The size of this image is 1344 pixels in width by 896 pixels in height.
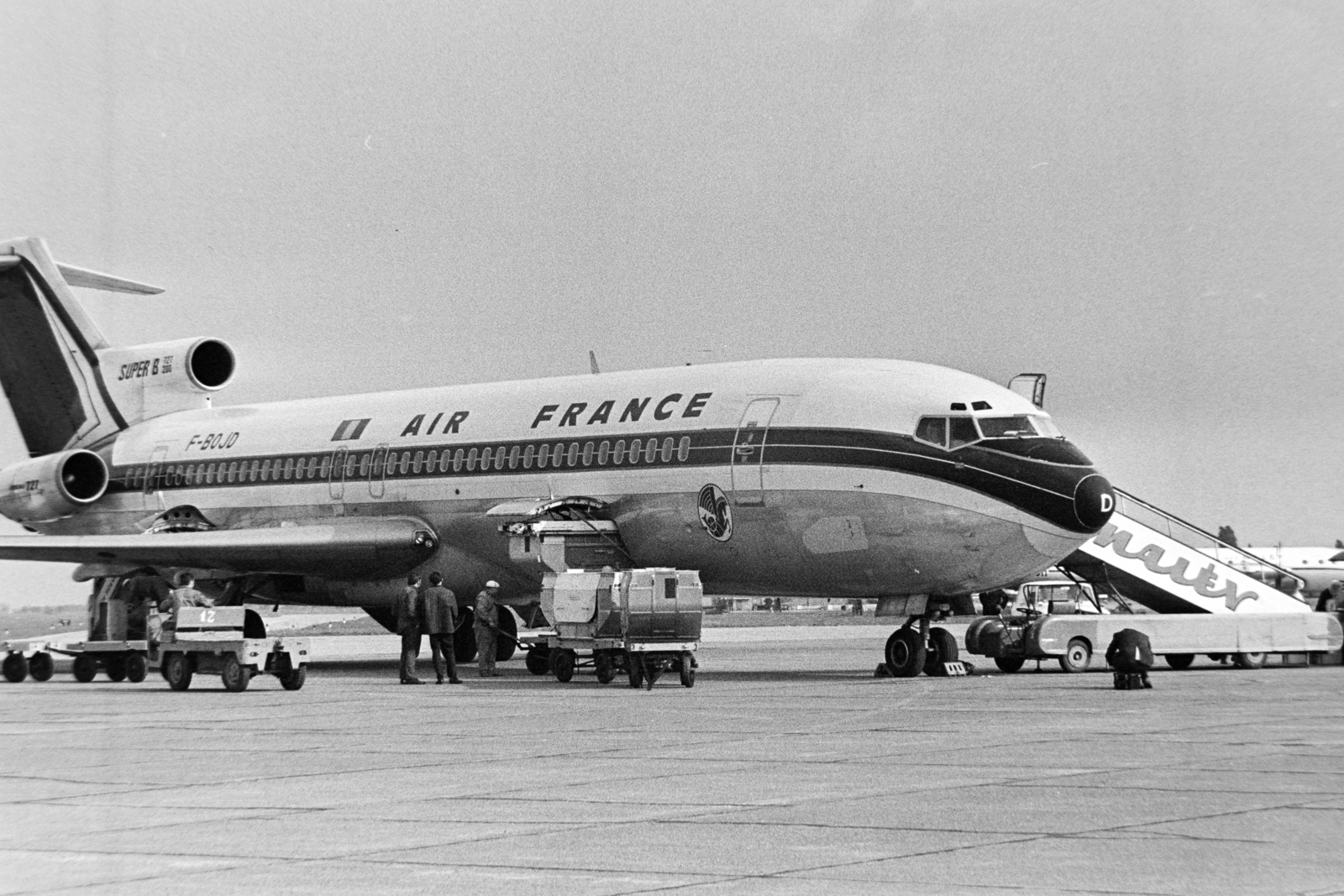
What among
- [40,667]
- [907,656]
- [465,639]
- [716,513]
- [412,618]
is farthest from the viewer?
[465,639]

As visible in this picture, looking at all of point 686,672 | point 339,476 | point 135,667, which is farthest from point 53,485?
point 686,672

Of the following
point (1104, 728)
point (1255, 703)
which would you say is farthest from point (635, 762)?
point (1255, 703)

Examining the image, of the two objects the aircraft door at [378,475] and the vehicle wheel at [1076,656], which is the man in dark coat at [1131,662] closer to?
the vehicle wheel at [1076,656]

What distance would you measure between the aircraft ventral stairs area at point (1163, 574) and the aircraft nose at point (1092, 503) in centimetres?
578

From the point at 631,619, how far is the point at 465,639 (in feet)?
38.9

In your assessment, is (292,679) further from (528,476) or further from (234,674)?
(528,476)

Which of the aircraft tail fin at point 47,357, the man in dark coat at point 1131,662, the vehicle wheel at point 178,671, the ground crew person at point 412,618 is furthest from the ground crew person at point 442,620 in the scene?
the aircraft tail fin at point 47,357

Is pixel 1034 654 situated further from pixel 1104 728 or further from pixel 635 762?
pixel 635 762

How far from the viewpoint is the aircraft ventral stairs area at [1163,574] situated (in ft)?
102

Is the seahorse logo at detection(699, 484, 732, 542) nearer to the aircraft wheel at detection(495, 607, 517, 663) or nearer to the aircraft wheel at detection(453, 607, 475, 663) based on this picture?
the aircraft wheel at detection(495, 607, 517, 663)

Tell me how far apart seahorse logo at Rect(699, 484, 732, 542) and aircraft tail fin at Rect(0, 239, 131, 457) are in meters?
17.6

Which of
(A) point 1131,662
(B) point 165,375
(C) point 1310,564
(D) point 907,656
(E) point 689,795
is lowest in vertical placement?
A: (E) point 689,795

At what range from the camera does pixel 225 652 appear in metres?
25.6

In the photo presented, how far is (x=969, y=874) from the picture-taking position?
354 inches
